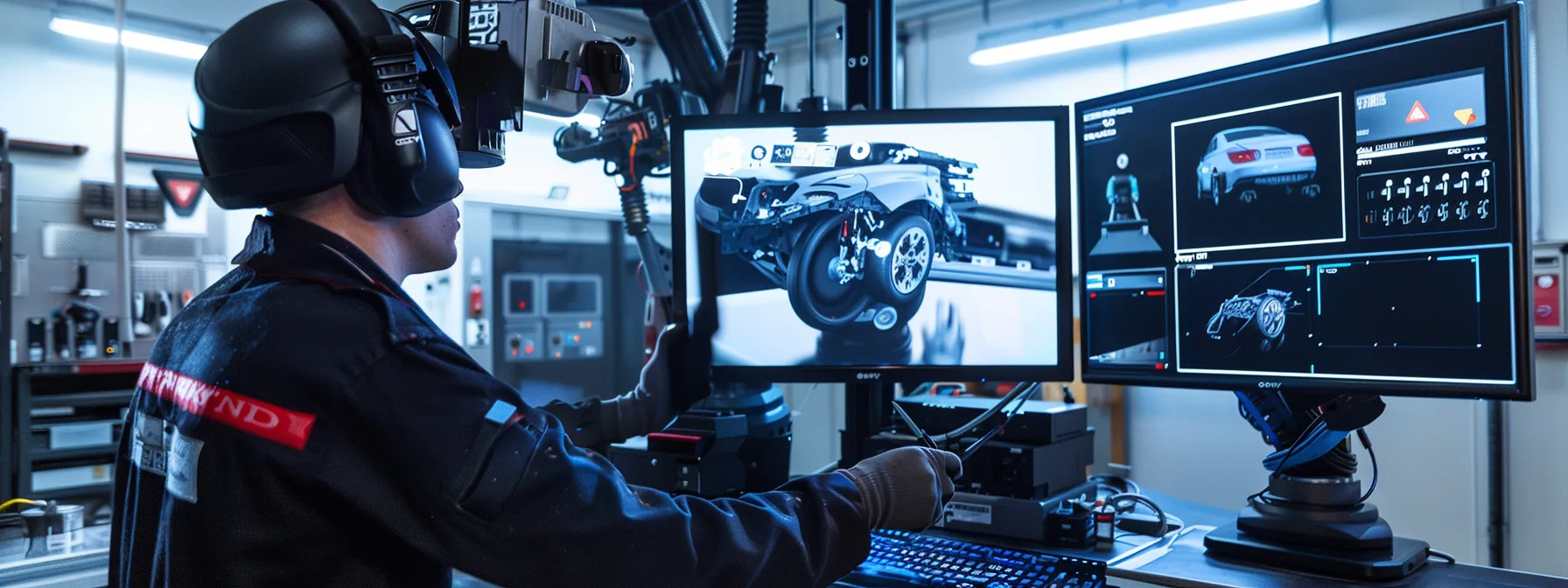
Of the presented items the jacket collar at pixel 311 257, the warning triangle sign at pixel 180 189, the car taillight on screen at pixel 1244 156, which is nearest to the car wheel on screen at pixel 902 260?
the car taillight on screen at pixel 1244 156

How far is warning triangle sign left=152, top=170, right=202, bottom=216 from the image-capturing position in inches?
191

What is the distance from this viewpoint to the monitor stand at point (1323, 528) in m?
1.26

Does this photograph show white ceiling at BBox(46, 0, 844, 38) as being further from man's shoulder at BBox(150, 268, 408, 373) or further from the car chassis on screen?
man's shoulder at BBox(150, 268, 408, 373)

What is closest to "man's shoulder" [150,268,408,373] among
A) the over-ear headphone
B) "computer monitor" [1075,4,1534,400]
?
the over-ear headphone

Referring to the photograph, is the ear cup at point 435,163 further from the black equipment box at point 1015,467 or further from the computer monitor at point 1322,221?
the computer monitor at point 1322,221

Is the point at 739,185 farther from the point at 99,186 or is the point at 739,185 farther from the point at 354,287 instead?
the point at 99,186

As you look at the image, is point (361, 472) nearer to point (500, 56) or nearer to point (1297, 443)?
point (500, 56)

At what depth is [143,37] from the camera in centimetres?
434

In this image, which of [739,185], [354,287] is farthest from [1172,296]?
[354,287]

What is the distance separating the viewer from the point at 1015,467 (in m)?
1.51

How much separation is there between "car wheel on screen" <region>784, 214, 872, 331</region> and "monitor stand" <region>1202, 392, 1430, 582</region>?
0.64m

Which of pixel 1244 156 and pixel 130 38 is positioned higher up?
pixel 130 38

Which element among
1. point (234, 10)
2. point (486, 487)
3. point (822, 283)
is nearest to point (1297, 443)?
point (822, 283)

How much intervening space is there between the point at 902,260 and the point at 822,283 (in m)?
0.13
